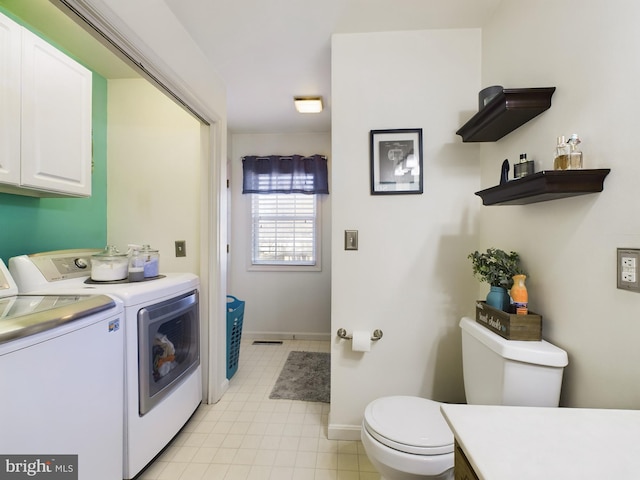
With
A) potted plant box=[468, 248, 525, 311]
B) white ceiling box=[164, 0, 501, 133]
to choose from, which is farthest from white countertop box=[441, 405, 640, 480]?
white ceiling box=[164, 0, 501, 133]

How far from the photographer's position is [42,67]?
1345 mm

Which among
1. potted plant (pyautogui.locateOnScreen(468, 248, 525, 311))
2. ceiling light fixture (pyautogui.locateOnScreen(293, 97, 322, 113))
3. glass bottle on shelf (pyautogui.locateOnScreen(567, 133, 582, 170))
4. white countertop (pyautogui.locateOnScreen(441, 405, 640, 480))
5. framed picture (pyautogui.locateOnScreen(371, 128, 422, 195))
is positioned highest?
ceiling light fixture (pyautogui.locateOnScreen(293, 97, 322, 113))

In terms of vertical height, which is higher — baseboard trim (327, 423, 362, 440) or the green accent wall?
the green accent wall

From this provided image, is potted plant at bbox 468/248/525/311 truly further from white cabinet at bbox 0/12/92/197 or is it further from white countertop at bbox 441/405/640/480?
white cabinet at bbox 0/12/92/197

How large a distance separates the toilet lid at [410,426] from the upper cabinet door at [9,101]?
1.89 metres

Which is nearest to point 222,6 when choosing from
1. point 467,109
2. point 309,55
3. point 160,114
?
point 309,55

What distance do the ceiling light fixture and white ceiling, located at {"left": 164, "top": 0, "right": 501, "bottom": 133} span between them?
6.5 inches

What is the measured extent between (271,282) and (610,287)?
9.48 feet

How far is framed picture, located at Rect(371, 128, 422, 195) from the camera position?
1625mm

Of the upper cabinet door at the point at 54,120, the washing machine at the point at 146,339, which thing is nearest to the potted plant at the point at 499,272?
the washing machine at the point at 146,339

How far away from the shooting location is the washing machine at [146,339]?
1280 millimetres

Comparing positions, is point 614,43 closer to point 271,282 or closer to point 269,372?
point 269,372

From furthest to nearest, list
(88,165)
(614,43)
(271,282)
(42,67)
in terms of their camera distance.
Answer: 1. (271,282)
2. (88,165)
3. (42,67)
4. (614,43)

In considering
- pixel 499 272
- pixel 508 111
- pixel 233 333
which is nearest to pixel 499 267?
pixel 499 272
